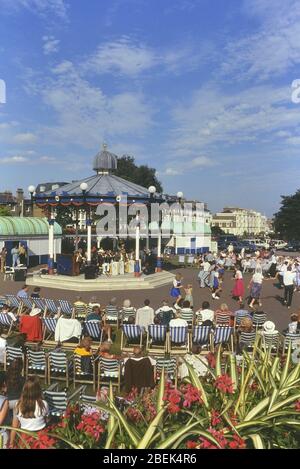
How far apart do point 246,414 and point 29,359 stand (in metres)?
4.59

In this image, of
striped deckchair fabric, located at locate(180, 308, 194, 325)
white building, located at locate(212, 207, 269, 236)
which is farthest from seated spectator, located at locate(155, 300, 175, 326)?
white building, located at locate(212, 207, 269, 236)

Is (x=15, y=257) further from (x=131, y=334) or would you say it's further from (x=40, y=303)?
(x=131, y=334)

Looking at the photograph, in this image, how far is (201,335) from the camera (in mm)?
9352

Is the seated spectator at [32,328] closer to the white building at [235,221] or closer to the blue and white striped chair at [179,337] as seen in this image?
the blue and white striped chair at [179,337]

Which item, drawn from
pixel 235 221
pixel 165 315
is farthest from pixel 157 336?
pixel 235 221

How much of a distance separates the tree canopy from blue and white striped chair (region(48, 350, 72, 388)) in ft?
189

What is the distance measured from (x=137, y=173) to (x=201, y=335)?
57.9 meters

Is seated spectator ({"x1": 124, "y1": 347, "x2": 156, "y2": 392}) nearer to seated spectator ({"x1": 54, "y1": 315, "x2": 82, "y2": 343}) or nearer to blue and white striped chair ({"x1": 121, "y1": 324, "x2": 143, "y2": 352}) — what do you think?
blue and white striped chair ({"x1": 121, "y1": 324, "x2": 143, "y2": 352})

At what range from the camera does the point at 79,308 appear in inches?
477

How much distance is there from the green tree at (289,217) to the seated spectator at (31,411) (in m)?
77.3

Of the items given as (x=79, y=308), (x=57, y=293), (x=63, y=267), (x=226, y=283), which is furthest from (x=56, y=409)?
(x=226, y=283)

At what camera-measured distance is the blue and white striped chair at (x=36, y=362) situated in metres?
7.87

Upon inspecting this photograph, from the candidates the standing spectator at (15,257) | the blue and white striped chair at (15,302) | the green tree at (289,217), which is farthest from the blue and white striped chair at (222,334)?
the green tree at (289,217)
